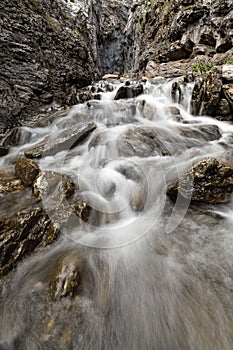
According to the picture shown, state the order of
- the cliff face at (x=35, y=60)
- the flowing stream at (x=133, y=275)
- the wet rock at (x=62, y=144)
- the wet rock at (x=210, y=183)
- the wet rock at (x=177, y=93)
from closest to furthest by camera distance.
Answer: the flowing stream at (x=133, y=275) < the wet rock at (x=210, y=183) < the wet rock at (x=62, y=144) < the cliff face at (x=35, y=60) < the wet rock at (x=177, y=93)

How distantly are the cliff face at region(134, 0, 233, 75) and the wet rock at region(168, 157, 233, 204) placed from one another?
11.5 meters

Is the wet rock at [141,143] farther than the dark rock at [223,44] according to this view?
No

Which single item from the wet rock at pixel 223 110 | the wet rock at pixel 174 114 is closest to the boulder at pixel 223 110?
the wet rock at pixel 223 110

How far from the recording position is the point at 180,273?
75.4 inches

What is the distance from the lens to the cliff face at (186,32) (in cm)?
1223

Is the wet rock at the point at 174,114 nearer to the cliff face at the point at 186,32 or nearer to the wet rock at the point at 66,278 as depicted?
the wet rock at the point at 66,278

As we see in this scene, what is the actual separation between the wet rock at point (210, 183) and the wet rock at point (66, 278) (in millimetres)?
1812

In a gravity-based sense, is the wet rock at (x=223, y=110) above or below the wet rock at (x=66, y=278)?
above

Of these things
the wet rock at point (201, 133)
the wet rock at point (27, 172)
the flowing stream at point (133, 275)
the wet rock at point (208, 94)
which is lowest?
the flowing stream at point (133, 275)

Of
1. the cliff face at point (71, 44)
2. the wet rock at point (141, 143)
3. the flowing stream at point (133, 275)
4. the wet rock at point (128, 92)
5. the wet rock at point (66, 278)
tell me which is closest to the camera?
the flowing stream at point (133, 275)

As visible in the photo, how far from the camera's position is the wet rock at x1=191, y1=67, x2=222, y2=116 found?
20.4 ft

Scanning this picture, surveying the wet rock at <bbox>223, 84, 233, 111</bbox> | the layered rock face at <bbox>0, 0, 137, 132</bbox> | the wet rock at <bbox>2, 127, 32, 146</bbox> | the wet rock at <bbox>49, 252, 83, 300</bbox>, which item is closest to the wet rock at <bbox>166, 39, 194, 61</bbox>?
the layered rock face at <bbox>0, 0, 137, 132</bbox>

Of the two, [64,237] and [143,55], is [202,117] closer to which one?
[64,237]

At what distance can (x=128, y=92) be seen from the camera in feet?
29.4
